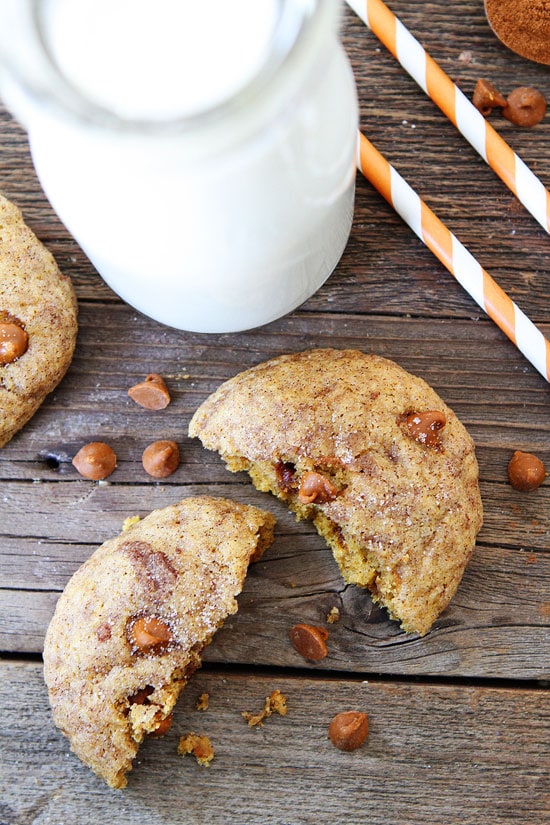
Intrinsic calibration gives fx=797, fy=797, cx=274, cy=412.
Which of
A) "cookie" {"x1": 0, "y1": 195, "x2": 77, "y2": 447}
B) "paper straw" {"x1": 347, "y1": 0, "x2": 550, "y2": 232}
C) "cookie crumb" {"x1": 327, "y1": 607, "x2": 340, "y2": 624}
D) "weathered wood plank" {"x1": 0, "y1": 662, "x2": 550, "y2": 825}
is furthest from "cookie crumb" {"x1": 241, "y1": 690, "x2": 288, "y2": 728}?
"paper straw" {"x1": 347, "y1": 0, "x2": 550, "y2": 232}

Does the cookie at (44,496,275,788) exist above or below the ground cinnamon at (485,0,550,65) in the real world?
below

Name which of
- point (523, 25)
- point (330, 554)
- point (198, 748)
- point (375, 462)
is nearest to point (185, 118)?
point (375, 462)

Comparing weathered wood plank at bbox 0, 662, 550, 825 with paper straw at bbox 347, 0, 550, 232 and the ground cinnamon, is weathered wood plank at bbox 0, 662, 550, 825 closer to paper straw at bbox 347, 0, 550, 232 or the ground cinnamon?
paper straw at bbox 347, 0, 550, 232

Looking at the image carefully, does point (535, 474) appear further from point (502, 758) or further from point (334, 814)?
point (334, 814)

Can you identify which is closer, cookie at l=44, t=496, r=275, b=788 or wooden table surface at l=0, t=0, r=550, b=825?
cookie at l=44, t=496, r=275, b=788

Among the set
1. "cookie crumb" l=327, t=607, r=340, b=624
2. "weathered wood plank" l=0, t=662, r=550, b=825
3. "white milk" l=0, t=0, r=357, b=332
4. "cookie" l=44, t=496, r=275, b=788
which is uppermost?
"white milk" l=0, t=0, r=357, b=332

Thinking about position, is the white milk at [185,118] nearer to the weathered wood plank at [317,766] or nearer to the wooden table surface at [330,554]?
the wooden table surface at [330,554]

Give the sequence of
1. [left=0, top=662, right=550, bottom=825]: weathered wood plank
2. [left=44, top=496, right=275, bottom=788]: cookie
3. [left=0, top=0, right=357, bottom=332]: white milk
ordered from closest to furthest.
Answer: [left=0, top=0, right=357, bottom=332]: white milk < [left=44, top=496, right=275, bottom=788]: cookie < [left=0, top=662, right=550, bottom=825]: weathered wood plank
